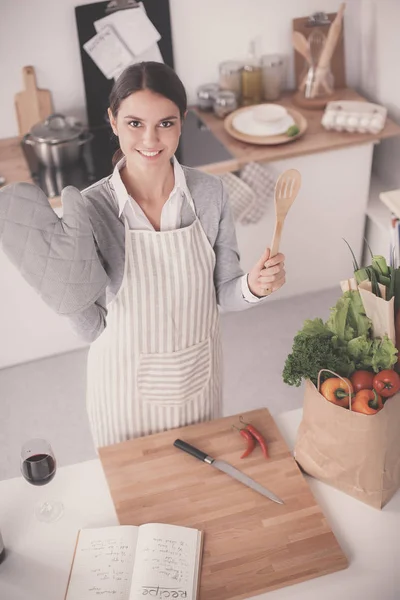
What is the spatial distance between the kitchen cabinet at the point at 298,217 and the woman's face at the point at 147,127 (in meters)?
1.22

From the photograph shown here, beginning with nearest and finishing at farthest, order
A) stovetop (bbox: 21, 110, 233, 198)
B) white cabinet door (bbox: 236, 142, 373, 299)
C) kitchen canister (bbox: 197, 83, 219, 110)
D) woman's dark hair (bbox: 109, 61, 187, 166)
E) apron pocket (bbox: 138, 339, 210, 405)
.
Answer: woman's dark hair (bbox: 109, 61, 187, 166)
apron pocket (bbox: 138, 339, 210, 405)
stovetop (bbox: 21, 110, 233, 198)
white cabinet door (bbox: 236, 142, 373, 299)
kitchen canister (bbox: 197, 83, 219, 110)

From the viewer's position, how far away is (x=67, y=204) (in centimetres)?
143

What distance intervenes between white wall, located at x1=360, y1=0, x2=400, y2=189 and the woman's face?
1.79m

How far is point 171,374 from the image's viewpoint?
1713mm

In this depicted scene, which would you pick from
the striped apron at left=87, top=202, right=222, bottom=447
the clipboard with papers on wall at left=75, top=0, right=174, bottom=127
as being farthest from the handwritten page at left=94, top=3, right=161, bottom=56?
the striped apron at left=87, top=202, right=222, bottom=447

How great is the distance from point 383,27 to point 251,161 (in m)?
0.82

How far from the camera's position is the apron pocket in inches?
66.8

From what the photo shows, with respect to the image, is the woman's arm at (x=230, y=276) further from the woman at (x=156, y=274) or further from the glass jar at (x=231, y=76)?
the glass jar at (x=231, y=76)

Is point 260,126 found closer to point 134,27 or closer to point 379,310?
point 134,27

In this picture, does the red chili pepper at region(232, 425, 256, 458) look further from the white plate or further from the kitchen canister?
the kitchen canister

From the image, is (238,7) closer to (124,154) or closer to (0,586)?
(124,154)

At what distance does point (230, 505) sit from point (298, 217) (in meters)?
1.82

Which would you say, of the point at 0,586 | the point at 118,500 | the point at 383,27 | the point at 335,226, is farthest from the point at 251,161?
the point at 0,586

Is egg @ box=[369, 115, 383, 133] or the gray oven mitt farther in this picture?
egg @ box=[369, 115, 383, 133]
